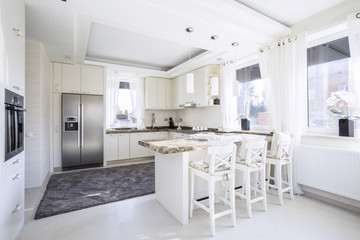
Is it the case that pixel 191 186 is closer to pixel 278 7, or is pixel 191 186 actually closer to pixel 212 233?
pixel 212 233

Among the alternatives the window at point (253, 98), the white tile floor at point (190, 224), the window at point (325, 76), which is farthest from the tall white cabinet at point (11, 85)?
the window at point (325, 76)

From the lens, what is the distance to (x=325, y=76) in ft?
8.70

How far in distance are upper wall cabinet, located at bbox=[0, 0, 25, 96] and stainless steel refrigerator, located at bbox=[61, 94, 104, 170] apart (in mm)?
2235

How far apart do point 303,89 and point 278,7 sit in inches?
50.5

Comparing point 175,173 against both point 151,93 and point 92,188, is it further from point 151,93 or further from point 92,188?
point 151,93

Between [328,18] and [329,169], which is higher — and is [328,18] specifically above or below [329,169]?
above

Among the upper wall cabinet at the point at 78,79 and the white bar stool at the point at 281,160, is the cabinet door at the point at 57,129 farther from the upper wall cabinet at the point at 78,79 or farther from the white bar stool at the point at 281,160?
the white bar stool at the point at 281,160

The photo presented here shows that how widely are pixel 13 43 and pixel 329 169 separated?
3989 millimetres

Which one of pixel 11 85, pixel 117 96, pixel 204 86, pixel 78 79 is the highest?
pixel 78 79

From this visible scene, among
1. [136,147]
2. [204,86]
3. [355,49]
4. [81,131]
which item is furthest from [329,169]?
[81,131]

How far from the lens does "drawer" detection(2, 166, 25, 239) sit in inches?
57.1

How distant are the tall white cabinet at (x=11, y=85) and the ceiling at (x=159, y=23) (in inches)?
22.7

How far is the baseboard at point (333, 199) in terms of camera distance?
7.32ft

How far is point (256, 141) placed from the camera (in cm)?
218
